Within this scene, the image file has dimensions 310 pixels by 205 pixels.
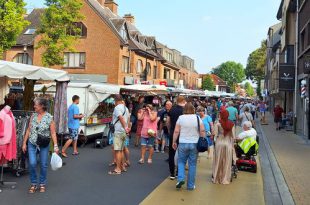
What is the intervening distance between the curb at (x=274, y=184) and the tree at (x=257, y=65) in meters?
76.8

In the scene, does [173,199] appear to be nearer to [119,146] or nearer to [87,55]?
[119,146]

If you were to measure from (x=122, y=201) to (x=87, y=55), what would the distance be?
1171 inches

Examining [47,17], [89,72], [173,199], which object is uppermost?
[47,17]

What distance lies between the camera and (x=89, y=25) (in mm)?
34969

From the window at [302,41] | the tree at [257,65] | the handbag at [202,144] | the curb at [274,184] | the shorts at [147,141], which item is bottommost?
the curb at [274,184]

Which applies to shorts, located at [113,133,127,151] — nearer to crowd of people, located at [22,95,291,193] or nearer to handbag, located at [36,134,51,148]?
crowd of people, located at [22,95,291,193]

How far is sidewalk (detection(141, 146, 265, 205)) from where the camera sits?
6.72m

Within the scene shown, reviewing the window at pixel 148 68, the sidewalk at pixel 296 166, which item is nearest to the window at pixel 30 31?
the window at pixel 148 68

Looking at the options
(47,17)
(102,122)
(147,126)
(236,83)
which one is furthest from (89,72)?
(236,83)

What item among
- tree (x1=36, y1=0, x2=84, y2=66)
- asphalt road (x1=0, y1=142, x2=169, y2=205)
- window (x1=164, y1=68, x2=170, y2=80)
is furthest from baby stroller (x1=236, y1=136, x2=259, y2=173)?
window (x1=164, y1=68, x2=170, y2=80)

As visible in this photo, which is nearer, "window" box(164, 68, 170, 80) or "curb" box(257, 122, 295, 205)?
"curb" box(257, 122, 295, 205)

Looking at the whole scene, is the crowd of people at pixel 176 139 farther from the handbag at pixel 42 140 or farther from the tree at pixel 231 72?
the tree at pixel 231 72

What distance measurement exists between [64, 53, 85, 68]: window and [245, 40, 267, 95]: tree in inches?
2296

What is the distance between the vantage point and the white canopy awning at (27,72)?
27.5ft
